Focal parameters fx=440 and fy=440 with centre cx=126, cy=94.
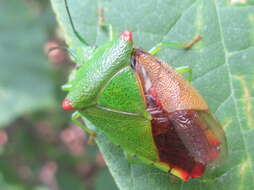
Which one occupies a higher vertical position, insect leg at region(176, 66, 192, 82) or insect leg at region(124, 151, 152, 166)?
insect leg at region(176, 66, 192, 82)

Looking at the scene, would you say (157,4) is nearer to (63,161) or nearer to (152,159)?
(152,159)

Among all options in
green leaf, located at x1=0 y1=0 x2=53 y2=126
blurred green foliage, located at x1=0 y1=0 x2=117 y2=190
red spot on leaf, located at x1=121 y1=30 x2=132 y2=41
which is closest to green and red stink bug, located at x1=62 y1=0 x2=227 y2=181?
red spot on leaf, located at x1=121 y1=30 x2=132 y2=41

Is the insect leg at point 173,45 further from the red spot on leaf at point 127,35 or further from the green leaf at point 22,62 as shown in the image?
the green leaf at point 22,62

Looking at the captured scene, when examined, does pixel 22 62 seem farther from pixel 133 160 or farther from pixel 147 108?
pixel 147 108

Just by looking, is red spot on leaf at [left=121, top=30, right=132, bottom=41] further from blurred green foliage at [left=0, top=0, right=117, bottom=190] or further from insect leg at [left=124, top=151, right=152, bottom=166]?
blurred green foliage at [left=0, top=0, right=117, bottom=190]

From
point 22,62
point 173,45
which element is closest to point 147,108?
point 173,45

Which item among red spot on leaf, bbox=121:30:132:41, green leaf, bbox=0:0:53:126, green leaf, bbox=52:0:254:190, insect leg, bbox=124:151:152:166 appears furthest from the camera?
green leaf, bbox=0:0:53:126
